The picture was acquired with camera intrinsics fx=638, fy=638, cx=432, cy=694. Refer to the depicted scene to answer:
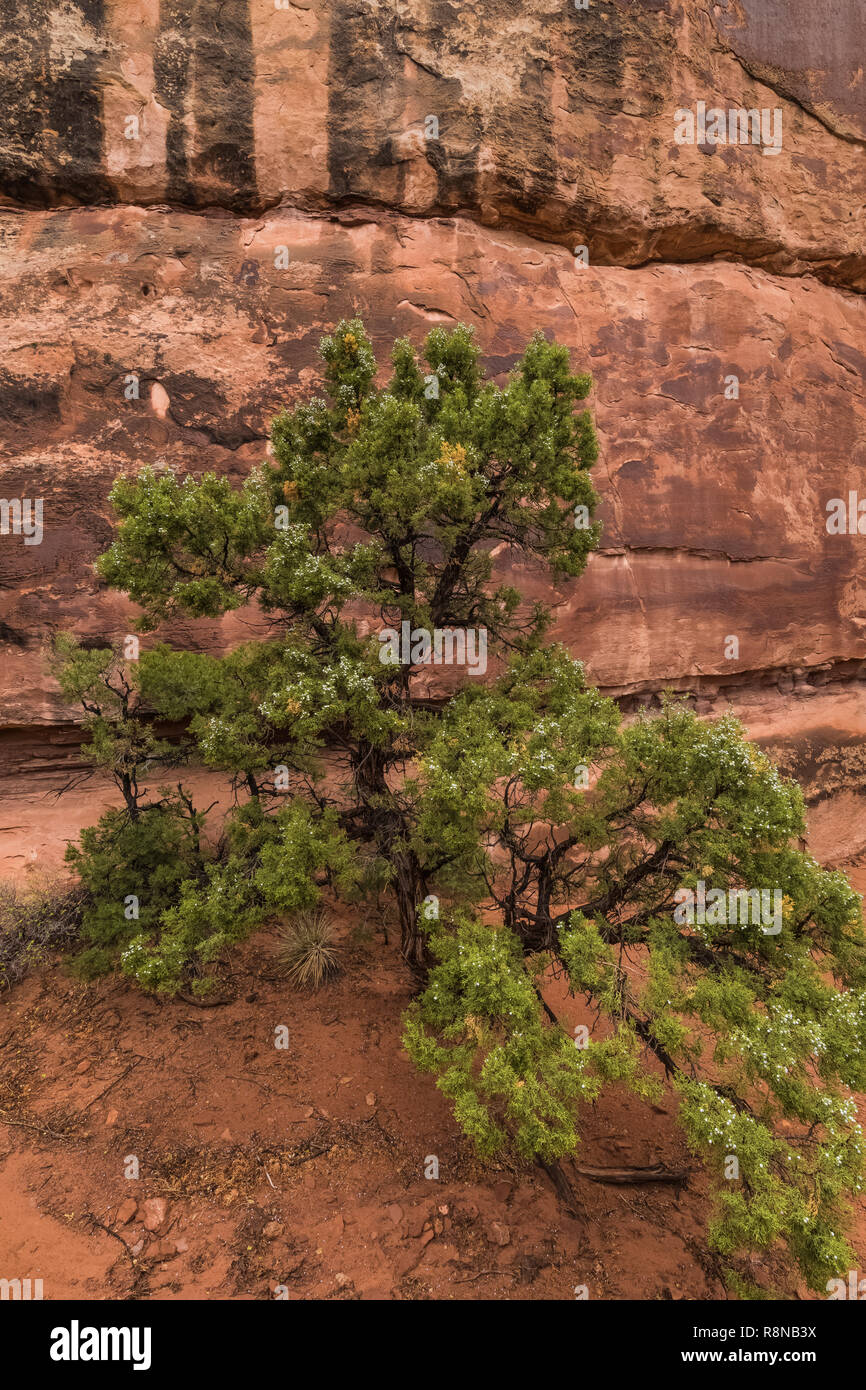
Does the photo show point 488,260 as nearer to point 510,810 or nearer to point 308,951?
point 510,810

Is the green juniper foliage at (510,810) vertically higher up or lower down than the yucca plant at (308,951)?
higher up

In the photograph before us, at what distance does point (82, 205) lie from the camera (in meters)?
11.0

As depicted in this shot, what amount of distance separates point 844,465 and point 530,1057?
14644mm

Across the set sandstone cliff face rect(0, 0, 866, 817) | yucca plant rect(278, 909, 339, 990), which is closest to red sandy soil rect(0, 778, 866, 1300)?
yucca plant rect(278, 909, 339, 990)

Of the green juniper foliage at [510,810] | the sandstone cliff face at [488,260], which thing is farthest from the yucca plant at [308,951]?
the sandstone cliff face at [488,260]

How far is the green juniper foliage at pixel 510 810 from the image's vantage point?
505 cm

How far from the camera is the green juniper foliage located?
5.05m

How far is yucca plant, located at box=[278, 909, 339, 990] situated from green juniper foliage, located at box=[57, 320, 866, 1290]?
6.67ft

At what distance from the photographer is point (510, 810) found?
6.48 metres

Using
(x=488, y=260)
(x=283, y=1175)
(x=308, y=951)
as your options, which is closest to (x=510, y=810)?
(x=283, y=1175)

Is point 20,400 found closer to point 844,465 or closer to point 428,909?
point 428,909

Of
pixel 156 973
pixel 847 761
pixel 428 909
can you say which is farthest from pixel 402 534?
pixel 847 761

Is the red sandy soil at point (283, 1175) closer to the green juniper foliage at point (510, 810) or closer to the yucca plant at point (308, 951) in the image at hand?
the yucca plant at point (308, 951)

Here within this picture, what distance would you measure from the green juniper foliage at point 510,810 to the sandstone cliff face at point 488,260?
4790mm
